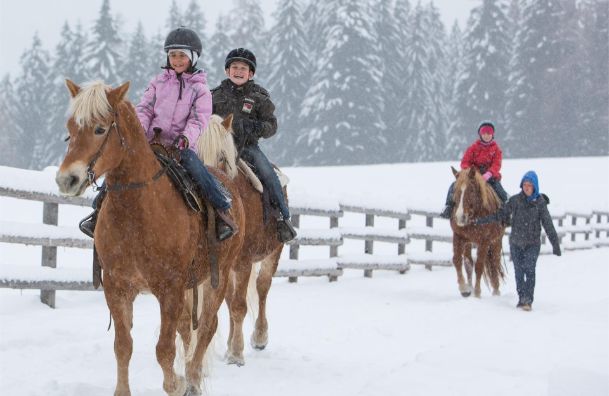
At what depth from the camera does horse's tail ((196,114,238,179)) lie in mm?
6430

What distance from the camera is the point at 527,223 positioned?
11.7 m

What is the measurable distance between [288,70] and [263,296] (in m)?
48.9

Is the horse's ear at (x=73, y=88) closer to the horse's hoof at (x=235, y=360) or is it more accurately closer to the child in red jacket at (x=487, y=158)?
the horse's hoof at (x=235, y=360)

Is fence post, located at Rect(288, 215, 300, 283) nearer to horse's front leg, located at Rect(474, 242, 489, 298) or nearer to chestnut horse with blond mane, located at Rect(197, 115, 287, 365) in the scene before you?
horse's front leg, located at Rect(474, 242, 489, 298)

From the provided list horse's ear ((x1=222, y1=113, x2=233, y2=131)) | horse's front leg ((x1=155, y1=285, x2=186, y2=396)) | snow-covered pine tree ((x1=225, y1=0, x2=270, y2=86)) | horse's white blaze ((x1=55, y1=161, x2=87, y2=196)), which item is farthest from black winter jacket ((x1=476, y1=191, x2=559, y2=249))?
snow-covered pine tree ((x1=225, y1=0, x2=270, y2=86))

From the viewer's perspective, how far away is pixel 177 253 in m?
4.93

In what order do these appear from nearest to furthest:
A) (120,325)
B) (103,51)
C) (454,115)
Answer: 1. (120,325)
2. (103,51)
3. (454,115)

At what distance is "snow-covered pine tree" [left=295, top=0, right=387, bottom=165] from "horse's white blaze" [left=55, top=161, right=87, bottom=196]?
4715 centimetres

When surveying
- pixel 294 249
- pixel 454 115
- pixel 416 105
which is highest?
pixel 416 105

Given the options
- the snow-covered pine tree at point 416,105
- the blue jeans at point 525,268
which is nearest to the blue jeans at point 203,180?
the blue jeans at point 525,268

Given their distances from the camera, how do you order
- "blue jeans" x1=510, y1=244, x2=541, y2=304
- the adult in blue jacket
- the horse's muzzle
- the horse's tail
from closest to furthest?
1. the horse's muzzle
2. the horse's tail
3. "blue jeans" x1=510, y1=244, x2=541, y2=304
4. the adult in blue jacket

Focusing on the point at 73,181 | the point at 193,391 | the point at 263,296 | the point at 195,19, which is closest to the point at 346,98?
the point at 195,19

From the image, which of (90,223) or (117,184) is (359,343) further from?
(117,184)

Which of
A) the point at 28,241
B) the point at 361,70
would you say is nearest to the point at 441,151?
the point at 361,70
